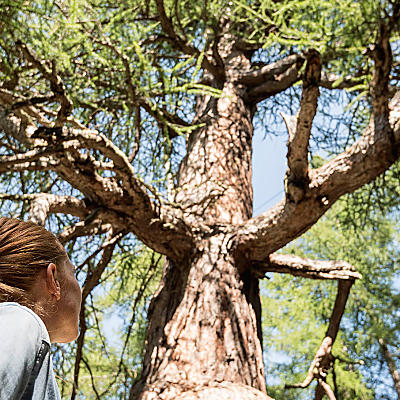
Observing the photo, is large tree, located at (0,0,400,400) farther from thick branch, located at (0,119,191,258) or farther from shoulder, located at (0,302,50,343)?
shoulder, located at (0,302,50,343)

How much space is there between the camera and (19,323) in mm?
1066

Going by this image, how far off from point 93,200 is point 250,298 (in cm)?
136

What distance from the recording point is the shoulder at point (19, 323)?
40.9 inches

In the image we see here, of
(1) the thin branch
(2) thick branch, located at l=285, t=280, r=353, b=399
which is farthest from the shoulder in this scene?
(2) thick branch, located at l=285, t=280, r=353, b=399

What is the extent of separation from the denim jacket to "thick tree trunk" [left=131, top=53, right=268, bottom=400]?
5.67 ft

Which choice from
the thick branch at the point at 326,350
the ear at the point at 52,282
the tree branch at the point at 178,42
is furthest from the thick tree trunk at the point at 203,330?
the tree branch at the point at 178,42

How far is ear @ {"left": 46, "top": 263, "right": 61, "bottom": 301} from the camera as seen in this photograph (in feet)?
4.56

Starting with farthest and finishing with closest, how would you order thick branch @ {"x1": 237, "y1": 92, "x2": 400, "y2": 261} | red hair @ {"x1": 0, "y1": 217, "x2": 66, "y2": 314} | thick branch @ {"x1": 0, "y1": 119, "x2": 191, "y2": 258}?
1. thick branch @ {"x1": 237, "y1": 92, "x2": 400, "y2": 261}
2. thick branch @ {"x1": 0, "y1": 119, "x2": 191, "y2": 258}
3. red hair @ {"x1": 0, "y1": 217, "x2": 66, "y2": 314}

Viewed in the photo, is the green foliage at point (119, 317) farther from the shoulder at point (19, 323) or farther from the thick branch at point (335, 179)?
the thick branch at point (335, 179)

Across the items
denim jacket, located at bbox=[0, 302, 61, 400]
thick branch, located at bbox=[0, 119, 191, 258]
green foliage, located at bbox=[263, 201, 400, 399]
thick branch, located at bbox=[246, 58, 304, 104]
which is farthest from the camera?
green foliage, located at bbox=[263, 201, 400, 399]

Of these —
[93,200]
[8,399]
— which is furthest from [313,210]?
[8,399]

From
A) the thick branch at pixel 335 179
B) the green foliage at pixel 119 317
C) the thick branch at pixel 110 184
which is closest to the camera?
the thick branch at pixel 110 184

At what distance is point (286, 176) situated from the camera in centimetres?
316

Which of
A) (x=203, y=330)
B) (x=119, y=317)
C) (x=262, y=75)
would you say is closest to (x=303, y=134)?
(x=203, y=330)
